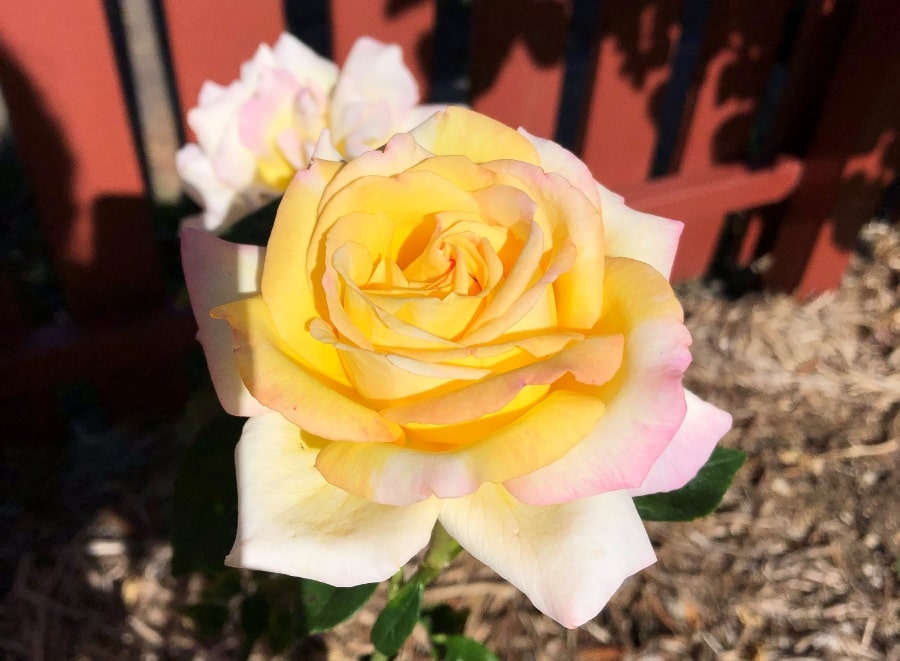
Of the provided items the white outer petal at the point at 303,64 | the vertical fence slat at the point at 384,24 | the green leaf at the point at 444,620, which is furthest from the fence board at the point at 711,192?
the green leaf at the point at 444,620

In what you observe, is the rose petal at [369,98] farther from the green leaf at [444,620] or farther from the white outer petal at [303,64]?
the green leaf at [444,620]

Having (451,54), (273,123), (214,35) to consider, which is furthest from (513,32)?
(451,54)

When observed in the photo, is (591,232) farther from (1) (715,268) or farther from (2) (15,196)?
(2) (15,196)

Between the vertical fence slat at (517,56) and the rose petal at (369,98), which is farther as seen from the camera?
the vertical fence slat at (517,56)

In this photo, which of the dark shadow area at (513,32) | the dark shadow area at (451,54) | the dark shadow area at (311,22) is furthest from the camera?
the dark shadow area at (311,22)

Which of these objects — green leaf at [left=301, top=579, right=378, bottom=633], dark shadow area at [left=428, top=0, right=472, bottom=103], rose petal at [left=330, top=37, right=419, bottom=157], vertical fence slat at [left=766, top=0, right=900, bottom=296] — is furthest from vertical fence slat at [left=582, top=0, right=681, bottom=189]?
green leaf at [left=301, top=579, right=378, bottom=633]

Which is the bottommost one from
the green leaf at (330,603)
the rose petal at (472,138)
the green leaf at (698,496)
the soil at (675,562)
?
the soil at (675,562)

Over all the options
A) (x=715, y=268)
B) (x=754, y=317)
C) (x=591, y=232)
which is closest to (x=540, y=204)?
(x=591, y=232)

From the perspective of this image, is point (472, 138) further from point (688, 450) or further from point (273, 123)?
point (273, 123)
